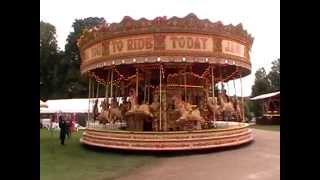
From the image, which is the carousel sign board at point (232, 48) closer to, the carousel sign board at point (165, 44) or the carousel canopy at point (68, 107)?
the carousel sign board at point (165, 44)

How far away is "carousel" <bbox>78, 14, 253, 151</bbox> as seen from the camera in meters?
12.5

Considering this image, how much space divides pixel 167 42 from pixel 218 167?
5.25 m

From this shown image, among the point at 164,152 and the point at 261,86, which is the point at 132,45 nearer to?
the point at 164,152

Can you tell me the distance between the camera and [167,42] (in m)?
13.1

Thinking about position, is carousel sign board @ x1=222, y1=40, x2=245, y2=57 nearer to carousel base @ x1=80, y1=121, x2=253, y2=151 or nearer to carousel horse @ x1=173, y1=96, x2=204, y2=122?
carousel horse @ x1=173, y1=96, x2=204, y2=122

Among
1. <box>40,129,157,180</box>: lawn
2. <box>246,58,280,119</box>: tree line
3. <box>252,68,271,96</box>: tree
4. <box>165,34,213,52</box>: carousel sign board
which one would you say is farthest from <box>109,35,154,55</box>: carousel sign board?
<box>252,68,271,96</box>: tree

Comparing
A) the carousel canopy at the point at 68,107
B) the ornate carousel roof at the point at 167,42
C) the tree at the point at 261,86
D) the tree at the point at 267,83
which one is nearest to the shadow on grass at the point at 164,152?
the ornate carousel roof at the point at 167,42

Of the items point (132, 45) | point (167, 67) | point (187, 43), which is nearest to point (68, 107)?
point (167, 67)

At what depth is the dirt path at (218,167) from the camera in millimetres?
8312

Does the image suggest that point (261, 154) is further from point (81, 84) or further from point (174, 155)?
point (81, 84)

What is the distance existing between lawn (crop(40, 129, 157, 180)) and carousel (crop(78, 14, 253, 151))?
0.73 m

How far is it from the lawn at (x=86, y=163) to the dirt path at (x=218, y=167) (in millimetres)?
524
